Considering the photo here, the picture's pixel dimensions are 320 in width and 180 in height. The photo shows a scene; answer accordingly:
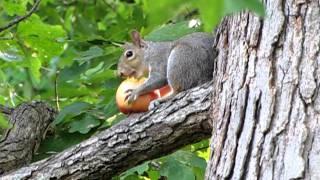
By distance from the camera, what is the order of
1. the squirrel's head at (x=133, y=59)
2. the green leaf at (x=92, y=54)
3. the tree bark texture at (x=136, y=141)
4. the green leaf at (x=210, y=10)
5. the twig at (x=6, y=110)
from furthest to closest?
the squirrel's head at (x=133, y=59)
the green leaf at (x=92, y=54)
the twig at (x=6, y=110)
the tree bark texture at (x=136, y=141)
the green leaf at (x=210, y=10)

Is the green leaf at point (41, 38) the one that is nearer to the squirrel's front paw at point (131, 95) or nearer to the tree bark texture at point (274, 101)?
the squirrel's front paw at point (131, 95)

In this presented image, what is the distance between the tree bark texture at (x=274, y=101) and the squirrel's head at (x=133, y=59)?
107 centimetres

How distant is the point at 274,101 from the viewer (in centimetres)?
146

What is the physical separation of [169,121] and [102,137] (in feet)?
0.72

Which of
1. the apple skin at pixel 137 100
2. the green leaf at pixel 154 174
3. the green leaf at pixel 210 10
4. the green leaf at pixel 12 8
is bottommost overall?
the green leaf at pixel 154 174

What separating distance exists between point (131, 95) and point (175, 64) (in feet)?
0.63

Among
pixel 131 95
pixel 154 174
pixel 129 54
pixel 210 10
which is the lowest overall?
pixel 154 174

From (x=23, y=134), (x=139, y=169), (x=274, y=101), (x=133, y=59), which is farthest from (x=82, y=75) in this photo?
(x=274, y=101)

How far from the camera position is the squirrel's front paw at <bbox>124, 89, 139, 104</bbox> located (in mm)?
2174

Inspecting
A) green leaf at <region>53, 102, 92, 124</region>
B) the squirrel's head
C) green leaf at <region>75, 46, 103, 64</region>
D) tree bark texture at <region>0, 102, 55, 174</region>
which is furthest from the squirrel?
tree bark texture at <region>0, 102, 55, 174</region>

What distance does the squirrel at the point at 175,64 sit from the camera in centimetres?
215

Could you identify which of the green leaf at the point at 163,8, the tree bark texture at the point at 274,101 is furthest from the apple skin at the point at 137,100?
the green leaf at the point at 163,8

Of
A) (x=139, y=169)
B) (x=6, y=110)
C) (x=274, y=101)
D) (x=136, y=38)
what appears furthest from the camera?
(x=136, y=38)

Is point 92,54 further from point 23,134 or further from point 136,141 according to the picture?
point 136,141
